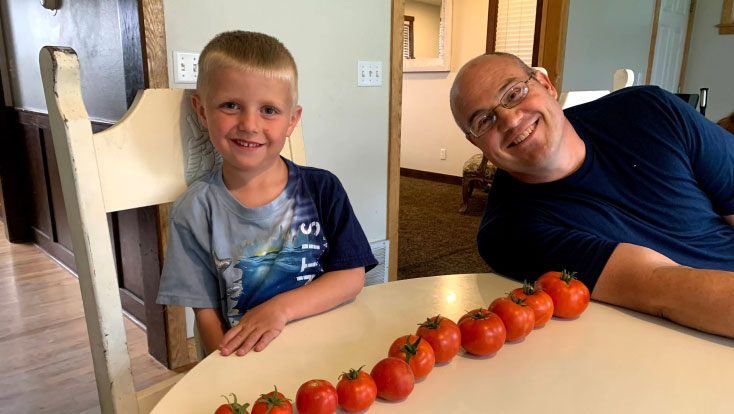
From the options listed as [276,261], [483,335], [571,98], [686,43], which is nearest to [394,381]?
[483,335]

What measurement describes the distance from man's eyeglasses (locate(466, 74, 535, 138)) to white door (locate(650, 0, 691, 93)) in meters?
4.72

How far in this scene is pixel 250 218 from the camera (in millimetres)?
965

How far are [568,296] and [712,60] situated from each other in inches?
235

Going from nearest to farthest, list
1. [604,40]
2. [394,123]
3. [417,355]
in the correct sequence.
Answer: [417,355], [394,123], [604,40]

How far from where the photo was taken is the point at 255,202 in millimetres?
990

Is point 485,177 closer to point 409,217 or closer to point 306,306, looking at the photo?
point 409,217

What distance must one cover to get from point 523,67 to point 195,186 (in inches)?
28.9

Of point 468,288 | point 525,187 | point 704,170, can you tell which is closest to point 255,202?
point 468,288

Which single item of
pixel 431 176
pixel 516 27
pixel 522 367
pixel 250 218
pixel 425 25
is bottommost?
pixel 431 176

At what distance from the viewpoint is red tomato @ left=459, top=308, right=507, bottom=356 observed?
688mm

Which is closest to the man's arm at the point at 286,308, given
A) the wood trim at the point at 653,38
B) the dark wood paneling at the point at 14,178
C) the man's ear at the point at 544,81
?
the man's ear at the point at 544,81

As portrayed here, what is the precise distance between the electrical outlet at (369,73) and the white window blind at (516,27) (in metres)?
2.85

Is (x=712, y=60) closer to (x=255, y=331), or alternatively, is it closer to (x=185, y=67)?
(x=185, y=67)

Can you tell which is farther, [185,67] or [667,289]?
[185,67]
